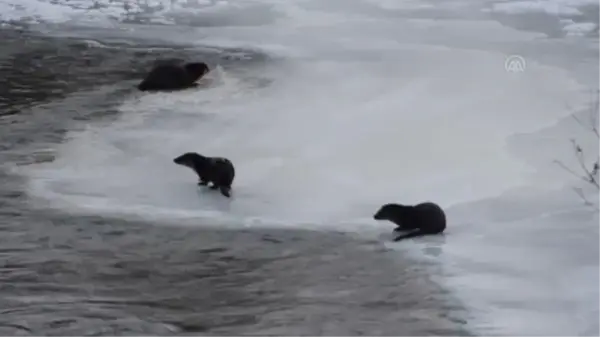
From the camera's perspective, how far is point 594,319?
505 centimetres

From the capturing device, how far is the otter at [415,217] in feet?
20.4

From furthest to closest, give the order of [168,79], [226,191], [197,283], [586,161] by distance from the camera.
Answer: [168,79] → [586,161] → [226,191] → [197,283]

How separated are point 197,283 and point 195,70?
5.60 m

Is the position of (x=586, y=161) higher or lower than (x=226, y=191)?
higher

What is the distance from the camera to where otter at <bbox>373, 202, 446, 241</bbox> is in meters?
6.20

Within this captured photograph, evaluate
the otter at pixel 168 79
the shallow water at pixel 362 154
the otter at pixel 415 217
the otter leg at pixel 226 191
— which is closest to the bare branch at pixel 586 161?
the shallow water at pixel 362 154

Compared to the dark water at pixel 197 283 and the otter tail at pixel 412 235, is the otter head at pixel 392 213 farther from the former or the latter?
the dark water at pixel 197 283

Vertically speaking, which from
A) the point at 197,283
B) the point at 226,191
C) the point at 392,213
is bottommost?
the point at 197,283

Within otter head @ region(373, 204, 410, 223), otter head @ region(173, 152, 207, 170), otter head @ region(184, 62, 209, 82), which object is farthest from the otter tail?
otter head @ region(184, 62, 209, 82)

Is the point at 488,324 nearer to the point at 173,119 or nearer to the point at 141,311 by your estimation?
the point at 141,311

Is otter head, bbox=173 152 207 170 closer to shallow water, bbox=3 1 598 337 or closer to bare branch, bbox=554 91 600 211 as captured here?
shallow water, bbox=3 1 598 337

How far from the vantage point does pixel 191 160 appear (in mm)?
7383

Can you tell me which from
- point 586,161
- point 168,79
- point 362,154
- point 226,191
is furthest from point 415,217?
point 168,79

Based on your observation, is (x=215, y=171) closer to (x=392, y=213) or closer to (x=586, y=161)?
(x=392, y=213)
